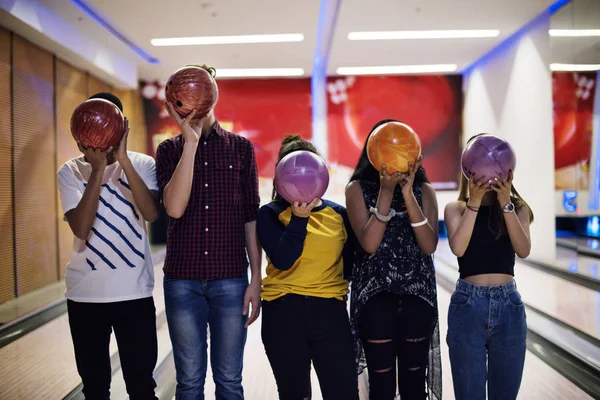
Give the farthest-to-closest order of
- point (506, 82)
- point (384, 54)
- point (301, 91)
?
point (301, 91)
point (384, 54)
point (506, 82)

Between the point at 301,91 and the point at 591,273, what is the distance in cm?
599

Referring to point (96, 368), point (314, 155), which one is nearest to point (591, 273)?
point (314, 155)

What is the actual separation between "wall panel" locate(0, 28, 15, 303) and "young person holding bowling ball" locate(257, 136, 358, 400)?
13.4ft

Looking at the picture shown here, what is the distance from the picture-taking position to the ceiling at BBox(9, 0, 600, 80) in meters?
5.31

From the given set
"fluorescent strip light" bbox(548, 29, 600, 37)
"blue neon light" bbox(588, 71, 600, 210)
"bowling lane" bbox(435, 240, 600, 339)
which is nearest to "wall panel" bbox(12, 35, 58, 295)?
"bowling lane" bbox(435, 240, 600, 339)

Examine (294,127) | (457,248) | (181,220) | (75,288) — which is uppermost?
(294,127)

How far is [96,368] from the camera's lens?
164cm

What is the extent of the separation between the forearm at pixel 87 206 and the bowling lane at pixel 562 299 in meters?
3.15

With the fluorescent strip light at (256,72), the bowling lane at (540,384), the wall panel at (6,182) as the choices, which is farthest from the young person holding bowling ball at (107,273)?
the fluorescent strip light at (256,72)

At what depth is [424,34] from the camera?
262 inches

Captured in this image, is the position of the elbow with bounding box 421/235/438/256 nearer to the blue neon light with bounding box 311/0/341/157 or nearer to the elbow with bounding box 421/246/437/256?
the elbow with bounding box 421/246/437/256

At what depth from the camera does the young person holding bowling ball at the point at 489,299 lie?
159cm

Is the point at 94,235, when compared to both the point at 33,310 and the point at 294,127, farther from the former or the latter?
the point at 294,127

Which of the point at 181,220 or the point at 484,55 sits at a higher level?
the point at 484,55
